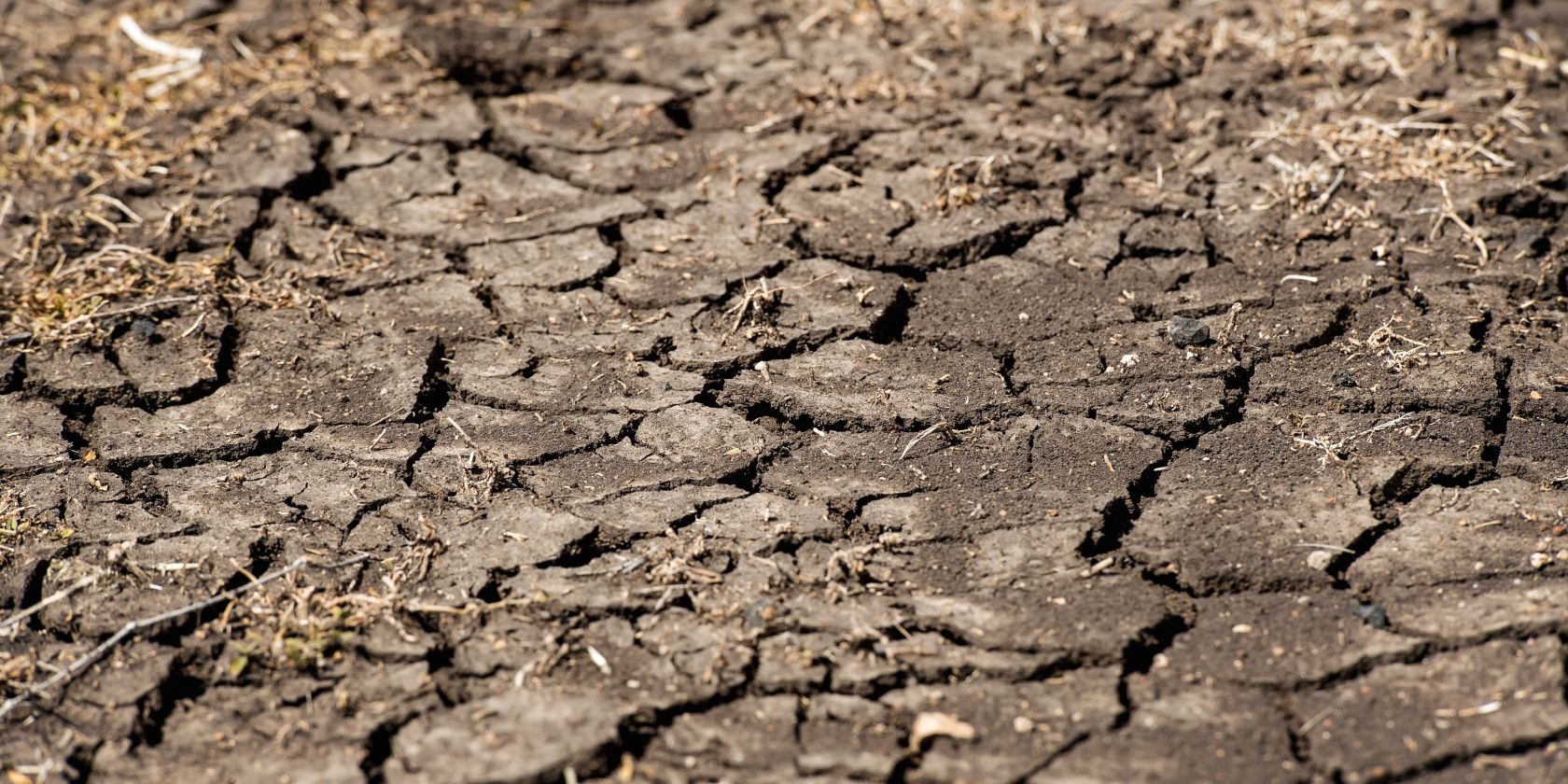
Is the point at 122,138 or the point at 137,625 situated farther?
the point at 122,138

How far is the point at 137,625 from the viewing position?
258cm

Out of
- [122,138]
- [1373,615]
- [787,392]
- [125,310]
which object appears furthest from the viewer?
[122,138]

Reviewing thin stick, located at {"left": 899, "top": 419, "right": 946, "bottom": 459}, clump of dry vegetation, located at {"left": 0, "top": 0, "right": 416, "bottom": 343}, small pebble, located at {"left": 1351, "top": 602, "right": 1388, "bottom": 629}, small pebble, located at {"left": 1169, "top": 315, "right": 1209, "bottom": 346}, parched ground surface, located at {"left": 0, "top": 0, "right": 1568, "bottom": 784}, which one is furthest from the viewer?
clump of dry vegetation, located at {"left": 0, "top": 0, "right": 416, "bottom": 343}

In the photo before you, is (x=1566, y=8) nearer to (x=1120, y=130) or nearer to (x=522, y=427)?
(x=1120, y=130)

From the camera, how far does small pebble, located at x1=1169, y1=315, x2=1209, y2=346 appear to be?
3.28 meters

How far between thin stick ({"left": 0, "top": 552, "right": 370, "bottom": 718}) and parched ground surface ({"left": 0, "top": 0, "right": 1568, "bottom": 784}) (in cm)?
1

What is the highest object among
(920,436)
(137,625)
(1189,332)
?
(1189,332)

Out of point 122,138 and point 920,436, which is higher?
point 122,138

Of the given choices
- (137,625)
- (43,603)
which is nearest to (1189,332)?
(137,625)

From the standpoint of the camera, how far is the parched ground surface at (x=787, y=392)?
7.89 feet

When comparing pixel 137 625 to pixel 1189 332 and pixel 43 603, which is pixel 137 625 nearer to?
pixel 43 603

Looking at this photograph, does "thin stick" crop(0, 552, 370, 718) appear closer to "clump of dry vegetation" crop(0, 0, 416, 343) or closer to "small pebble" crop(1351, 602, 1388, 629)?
"clump of dry vegetation" crop(0, 0, 416, 343)

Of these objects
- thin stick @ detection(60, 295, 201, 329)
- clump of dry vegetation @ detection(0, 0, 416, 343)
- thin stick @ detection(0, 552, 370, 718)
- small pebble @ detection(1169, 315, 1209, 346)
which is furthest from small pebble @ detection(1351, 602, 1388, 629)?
thin stick @ detection(60, 295, 201, 329)

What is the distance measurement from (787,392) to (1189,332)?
101 centimetres
